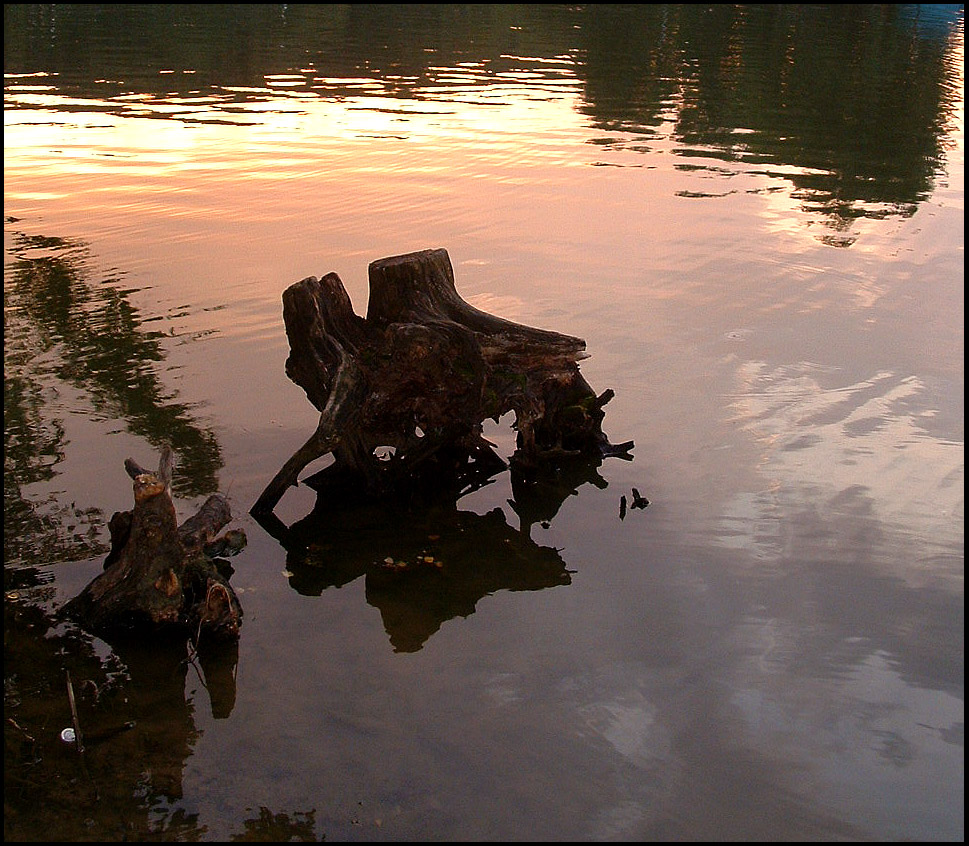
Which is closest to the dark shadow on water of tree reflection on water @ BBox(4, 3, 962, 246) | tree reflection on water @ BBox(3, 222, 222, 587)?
tree reflection on water @ BBox(3, 222, 222, 587)

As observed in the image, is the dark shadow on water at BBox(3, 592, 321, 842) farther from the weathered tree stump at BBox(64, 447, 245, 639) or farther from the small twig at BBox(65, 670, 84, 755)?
the weathered tree stump at BBox(64, 447, 245, 639)

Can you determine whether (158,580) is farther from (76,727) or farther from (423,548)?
(423,548)

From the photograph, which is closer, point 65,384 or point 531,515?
point 531,515

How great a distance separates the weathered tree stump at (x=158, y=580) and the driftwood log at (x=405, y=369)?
1.64 meters

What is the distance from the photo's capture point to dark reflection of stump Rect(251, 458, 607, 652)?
8570mm

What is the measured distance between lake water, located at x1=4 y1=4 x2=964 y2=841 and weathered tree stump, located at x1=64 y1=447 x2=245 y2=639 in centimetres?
24

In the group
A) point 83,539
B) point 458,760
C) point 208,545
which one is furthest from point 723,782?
point 83,539

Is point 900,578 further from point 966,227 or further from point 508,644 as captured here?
point 966,227

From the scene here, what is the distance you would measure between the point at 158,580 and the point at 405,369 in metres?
2.88

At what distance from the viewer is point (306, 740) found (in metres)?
6.96

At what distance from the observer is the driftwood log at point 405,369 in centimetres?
943

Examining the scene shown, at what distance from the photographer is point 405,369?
952cm

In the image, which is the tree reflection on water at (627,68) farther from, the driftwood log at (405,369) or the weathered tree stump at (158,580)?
the weathered tree stump at (158,580)

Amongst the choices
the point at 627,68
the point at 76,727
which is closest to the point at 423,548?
the point at 76,727
